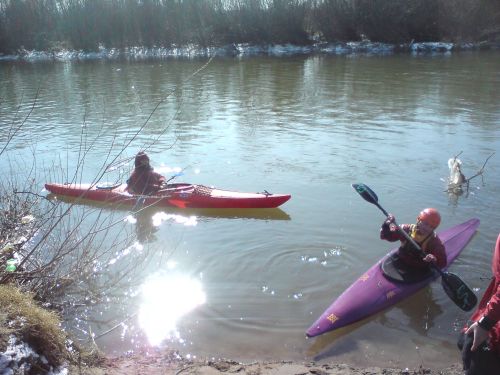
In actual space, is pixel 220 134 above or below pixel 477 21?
below

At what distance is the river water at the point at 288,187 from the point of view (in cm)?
507

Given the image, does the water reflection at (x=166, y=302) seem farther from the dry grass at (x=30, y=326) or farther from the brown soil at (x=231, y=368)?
the dry grass at (x=30, y=326)

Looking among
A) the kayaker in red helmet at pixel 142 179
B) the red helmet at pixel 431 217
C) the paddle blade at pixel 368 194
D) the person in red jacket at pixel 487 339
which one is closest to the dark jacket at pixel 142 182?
the kayaker in red helmet at pixel 142 179

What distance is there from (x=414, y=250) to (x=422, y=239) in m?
0.18

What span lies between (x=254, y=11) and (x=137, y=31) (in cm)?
1074

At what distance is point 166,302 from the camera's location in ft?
18.7

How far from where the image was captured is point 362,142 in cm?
1218

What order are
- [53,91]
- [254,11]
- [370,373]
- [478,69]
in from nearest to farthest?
[370,373] → [53,91] → [478,69] → [254,11]

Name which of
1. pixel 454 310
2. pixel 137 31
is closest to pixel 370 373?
pixel 454 310

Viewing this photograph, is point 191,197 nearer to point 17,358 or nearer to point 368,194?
point 368,194

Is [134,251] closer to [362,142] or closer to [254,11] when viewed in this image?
[362,142]

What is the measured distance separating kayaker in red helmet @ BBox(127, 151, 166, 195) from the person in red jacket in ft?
20.7

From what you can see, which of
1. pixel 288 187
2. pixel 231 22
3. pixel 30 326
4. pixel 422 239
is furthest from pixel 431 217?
pixel 231 22

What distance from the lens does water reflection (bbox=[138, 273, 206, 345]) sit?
5149 millimetres
